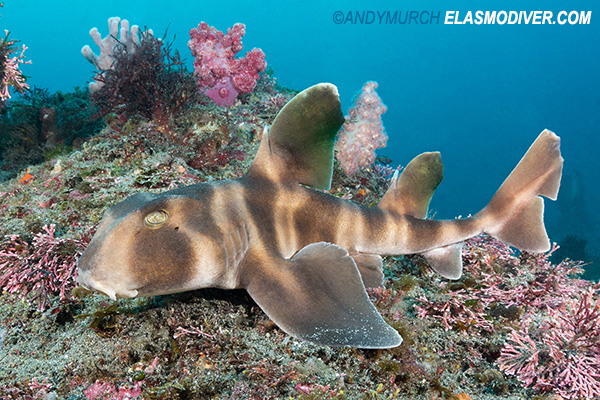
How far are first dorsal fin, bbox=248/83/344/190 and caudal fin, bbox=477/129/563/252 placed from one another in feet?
6.89

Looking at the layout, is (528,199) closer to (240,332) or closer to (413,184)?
(413,184)

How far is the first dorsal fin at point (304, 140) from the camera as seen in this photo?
279 centimetres

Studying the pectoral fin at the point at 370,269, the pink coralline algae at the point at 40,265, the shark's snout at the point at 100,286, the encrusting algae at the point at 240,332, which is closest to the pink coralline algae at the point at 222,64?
the encrusting algae at the point at 240,332

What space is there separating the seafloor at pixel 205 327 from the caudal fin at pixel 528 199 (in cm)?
63

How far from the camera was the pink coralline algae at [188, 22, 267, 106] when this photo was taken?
8.44 meters

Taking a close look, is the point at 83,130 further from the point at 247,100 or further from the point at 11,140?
the point at 247,100

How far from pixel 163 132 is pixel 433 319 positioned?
5.12 m

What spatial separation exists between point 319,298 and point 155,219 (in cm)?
120

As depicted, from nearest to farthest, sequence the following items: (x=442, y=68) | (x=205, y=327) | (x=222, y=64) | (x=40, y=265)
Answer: (x=205, y=327), (x=40, y=265), (x=222, y=64), (x=442, y=68)

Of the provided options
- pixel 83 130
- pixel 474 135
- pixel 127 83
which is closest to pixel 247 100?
pixel 127 83

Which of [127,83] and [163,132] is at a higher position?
[127,83]

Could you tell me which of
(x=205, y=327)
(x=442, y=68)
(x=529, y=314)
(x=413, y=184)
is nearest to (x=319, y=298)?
(x=205, y=327)

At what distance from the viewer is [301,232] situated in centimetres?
302

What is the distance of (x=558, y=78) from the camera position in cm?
13025
